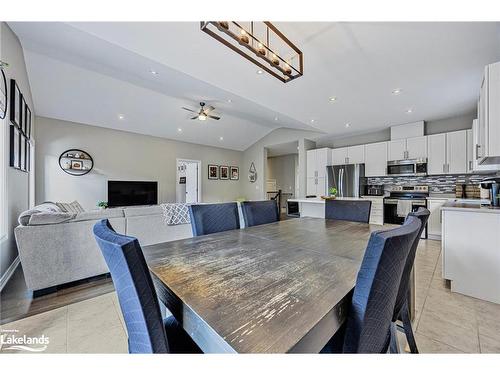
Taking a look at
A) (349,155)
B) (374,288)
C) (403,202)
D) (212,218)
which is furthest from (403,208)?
(374,288)

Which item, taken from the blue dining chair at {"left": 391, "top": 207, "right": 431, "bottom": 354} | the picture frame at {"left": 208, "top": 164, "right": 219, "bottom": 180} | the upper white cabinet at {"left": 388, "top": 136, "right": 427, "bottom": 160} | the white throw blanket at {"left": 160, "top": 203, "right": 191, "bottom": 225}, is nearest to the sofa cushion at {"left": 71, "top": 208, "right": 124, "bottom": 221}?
the white throw blanket at {"left": 160, "top": 203, "right": 191, "bottom": 225}

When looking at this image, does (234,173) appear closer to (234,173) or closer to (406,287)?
(234,173)

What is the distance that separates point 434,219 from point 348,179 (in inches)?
74.0

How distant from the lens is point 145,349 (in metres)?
0.66

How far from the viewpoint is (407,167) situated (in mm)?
4758

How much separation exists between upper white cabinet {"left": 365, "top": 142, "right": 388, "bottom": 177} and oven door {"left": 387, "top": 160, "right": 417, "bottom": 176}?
133 millimetres

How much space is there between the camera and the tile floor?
1.47 metres

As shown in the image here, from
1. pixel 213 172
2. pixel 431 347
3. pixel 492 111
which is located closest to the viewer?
pixel 431 347

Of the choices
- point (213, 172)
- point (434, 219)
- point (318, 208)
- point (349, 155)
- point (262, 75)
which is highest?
point (262, 75)

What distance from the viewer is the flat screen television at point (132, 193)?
214 inches

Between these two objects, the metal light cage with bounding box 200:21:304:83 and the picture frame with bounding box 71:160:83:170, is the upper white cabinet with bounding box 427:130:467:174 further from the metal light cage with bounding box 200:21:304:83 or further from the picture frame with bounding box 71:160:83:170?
Result: the picture frame with bounding box 71:160:83:170

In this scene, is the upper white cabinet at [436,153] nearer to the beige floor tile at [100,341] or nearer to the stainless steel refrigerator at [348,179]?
the stainless steel refrigerator at [348,179]

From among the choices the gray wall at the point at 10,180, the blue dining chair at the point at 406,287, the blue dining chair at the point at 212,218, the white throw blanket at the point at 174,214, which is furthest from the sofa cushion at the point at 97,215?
the blue dining chair at the point at 406,287

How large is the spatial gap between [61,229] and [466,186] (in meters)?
6.44
